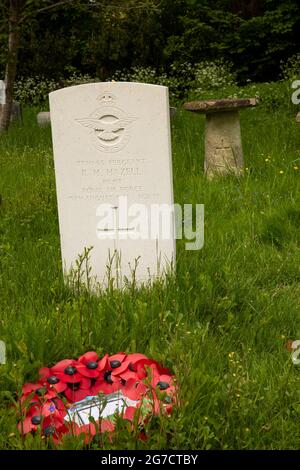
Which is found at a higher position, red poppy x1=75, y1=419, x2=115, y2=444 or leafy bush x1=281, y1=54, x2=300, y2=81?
leafy bush x1=281, y1=54, x2=300, y2=81

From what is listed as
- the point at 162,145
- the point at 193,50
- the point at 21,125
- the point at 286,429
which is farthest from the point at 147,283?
the point at 193,50

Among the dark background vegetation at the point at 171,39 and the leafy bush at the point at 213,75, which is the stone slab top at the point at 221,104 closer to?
the leafy bush at the point at 213,75

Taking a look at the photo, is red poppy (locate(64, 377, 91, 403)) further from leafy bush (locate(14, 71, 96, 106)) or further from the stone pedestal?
leafy bush (locate(14, 71, 96, 106))

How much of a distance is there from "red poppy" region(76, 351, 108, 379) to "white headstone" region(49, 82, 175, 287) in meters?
1.12

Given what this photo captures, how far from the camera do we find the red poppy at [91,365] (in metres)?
2.94

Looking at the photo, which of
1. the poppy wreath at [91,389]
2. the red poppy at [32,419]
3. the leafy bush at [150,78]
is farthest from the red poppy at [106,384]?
the leafy bush at [150,78]

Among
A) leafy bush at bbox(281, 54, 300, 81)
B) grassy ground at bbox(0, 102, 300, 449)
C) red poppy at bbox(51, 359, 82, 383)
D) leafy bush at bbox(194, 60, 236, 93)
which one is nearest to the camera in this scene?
grassy ground at bbox(0, 102, 300, 449)

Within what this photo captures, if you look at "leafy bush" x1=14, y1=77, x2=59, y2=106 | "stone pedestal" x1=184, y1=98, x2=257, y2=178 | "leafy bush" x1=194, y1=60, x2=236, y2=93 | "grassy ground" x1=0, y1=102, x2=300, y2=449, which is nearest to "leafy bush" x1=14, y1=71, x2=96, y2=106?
"leafy bush" x1=14, y1=77, x2=59, y2=106

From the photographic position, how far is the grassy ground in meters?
2.61

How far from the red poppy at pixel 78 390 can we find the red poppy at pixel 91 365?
0.03 metres

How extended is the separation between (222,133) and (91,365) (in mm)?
4677

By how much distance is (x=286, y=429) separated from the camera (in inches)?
105

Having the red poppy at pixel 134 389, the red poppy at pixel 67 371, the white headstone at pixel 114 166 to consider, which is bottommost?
the red poppy at pixel 134 389

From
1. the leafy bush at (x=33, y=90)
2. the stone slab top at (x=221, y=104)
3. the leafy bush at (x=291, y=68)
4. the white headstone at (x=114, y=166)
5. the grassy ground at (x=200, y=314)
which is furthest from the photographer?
the leafy bush at (x=33, y=90)
